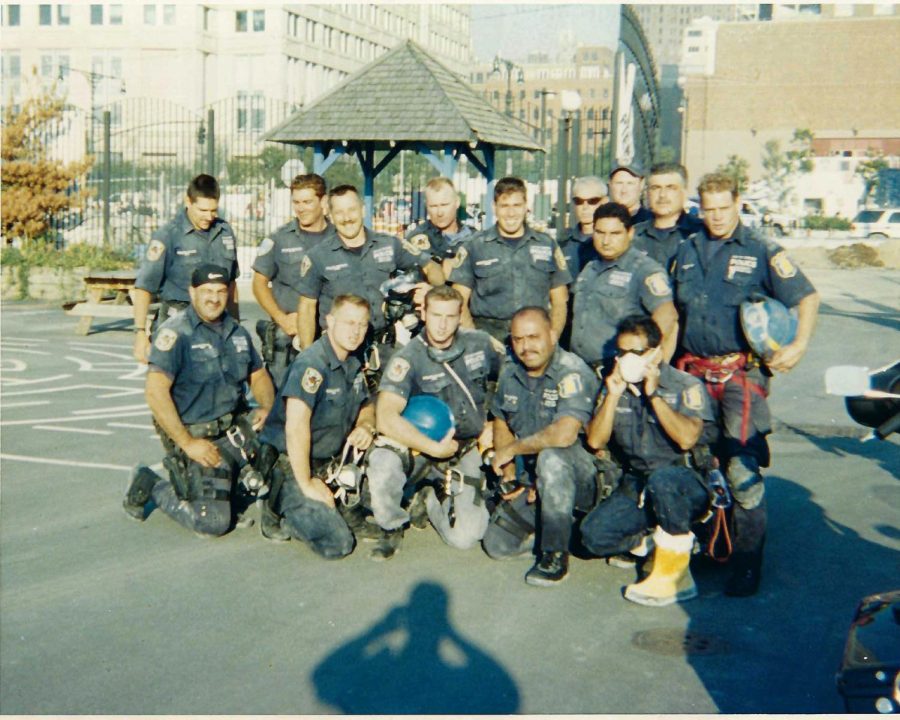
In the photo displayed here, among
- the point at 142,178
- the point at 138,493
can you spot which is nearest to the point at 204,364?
the point at 138,493

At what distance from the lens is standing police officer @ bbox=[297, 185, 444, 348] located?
7.03 m

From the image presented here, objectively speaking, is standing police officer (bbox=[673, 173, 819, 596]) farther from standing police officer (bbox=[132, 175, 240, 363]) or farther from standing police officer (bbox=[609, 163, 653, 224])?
standing police officer (bbox=[132, 175, 240, 363])

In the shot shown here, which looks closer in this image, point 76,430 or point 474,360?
point 474,360

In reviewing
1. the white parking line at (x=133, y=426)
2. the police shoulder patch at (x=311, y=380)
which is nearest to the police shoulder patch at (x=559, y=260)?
the police shoulder patch at (x=311, y=380)

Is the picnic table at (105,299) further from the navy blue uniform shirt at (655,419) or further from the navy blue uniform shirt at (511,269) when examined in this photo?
the navy blue uniform shirt at (655,419)

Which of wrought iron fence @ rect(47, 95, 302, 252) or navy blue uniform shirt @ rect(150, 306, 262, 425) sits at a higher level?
wrought iron fence @ rect(47, 95, 302, 252)

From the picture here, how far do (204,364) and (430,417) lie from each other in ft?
4.81

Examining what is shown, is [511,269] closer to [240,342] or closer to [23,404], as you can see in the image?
[240,342]

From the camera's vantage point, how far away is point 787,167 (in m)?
70.2

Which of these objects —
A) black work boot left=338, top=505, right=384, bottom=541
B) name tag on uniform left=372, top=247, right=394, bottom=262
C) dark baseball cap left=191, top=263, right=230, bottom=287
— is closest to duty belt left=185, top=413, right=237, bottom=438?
dark baseball cap left=191, top=263, right=230, bottom=287

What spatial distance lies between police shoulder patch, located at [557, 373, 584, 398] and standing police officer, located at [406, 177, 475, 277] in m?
1.97

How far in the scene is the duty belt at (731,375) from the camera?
5736mm

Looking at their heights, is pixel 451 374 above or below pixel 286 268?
below

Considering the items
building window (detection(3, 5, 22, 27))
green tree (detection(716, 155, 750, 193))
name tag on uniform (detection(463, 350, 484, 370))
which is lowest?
name tag on uniform (detection(463, 350, 484, 370))
